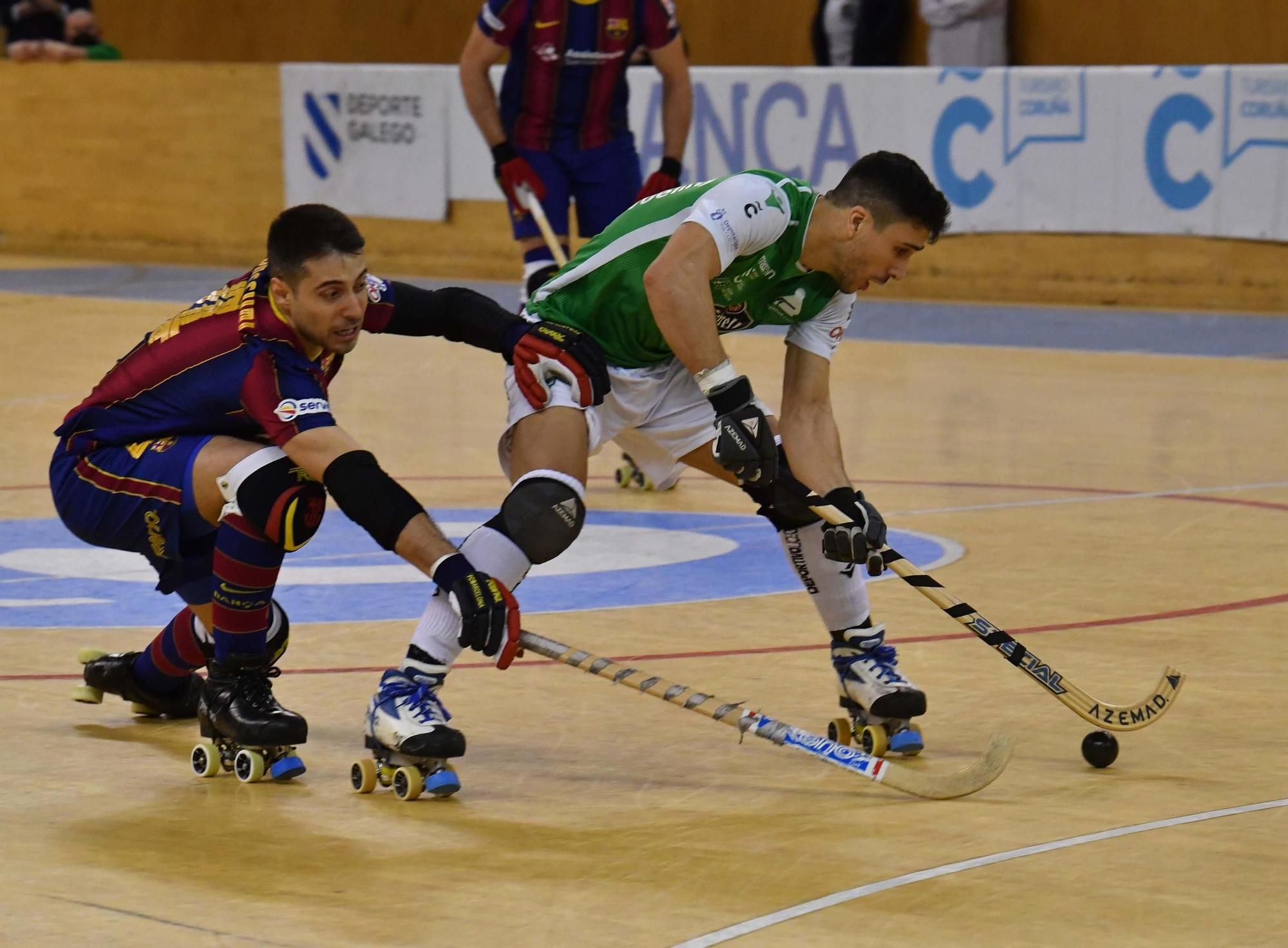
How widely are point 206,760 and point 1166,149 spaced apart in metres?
10.9

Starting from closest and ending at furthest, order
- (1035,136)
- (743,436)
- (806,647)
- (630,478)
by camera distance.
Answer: (743,436), (806,647), (630,478), (1035,136)

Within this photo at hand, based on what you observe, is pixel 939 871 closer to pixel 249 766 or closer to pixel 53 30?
pixel 249 766

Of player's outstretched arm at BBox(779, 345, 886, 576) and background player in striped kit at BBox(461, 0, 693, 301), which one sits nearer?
player's outstretched arm at BBox(779, 345, 886, 576)

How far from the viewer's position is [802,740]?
461 cm

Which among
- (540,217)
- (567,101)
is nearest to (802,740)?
(540,217)

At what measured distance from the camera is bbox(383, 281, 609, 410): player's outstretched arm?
5.09m

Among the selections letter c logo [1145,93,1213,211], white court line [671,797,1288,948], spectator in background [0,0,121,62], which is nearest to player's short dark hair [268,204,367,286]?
white court line [671,797,1288,948]

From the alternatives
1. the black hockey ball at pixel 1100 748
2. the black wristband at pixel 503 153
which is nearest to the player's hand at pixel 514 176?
the black wristband at pixel 503 153

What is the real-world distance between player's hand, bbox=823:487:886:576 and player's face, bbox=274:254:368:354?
1213 mm

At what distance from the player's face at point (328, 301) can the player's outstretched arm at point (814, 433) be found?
114 centimetres

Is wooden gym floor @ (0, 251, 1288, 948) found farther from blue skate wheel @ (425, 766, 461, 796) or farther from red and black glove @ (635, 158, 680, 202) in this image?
red and black glove @ (635, 158, 680, 202)

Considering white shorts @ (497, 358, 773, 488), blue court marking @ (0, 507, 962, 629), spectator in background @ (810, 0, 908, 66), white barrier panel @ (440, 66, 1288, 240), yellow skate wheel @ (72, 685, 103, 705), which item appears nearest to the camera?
white shorts @ (497, 358, 773, 488)

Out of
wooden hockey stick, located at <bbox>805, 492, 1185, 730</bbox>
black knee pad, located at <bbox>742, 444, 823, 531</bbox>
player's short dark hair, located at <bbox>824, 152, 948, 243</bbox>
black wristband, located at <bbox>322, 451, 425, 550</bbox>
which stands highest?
player's short dark hair, located at <bbox>824, 152, 948, 243</bbox>

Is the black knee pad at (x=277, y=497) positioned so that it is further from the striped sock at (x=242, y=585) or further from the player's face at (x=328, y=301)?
the player's face at (x=328, y=301)
